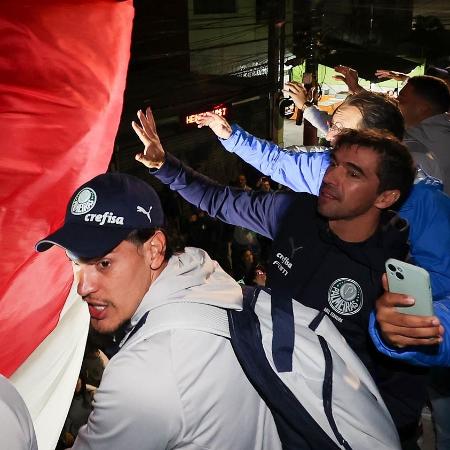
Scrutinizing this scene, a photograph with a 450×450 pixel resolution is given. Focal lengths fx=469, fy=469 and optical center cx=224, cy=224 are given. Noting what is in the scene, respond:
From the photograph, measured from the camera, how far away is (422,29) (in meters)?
18.7

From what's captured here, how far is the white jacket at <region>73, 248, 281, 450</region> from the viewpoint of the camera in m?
1.17

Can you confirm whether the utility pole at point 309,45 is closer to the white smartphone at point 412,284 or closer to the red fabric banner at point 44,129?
the red fabric banner at point 44,129

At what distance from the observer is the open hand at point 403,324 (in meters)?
1.37

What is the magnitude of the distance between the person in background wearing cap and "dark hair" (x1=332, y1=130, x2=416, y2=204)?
3.81 ft

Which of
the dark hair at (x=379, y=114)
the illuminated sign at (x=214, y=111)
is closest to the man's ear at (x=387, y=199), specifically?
the dark hair at (x=379, y=114)

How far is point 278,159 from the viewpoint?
313 cm

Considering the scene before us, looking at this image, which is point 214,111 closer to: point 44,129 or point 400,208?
point 400,208

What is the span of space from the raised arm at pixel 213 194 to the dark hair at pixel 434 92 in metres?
1.57

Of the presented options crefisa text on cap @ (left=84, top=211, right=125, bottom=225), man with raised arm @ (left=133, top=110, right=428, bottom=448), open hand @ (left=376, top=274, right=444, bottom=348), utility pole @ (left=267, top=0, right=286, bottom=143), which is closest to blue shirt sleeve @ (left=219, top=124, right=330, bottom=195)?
man with raised arm @ (left=133, top=110, right=428, bottom=448)

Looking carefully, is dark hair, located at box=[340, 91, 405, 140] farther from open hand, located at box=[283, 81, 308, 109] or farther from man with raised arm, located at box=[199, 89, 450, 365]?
open hand, located at box=[283, 81, 308, 109]

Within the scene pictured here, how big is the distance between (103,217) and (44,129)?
435 millimetres

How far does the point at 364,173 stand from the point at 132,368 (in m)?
1.58

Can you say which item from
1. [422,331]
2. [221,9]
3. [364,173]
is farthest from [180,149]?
[422,331]

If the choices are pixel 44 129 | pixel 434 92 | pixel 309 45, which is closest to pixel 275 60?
pixel 309 45
